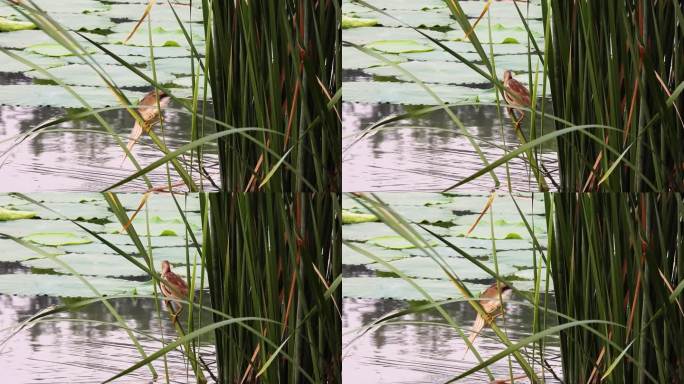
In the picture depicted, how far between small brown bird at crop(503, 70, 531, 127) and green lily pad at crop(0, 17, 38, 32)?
1131 millimetres

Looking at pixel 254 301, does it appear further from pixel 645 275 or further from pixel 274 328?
pixel 645 275

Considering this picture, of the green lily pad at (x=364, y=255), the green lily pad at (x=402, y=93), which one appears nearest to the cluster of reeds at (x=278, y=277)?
the green lily pad at (x=364, y=255)

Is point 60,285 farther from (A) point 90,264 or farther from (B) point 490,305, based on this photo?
(B) point 490,305

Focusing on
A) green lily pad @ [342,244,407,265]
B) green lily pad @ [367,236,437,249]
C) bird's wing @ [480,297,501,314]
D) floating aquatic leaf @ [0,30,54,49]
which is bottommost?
bird's wing @ [480,297,501,314]

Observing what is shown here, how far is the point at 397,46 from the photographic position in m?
1.85

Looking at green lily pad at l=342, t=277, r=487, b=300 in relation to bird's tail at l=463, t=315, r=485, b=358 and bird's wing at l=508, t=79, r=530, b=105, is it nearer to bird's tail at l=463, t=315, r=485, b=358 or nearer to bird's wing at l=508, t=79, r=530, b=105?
bird's tail at l=463, t=315, r=485, b=358

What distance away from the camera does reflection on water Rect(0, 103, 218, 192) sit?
1839 mm

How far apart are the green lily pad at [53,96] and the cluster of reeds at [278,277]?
33cm

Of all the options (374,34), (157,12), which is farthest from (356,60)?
(157,12)

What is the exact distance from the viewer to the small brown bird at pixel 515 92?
182 centimetres

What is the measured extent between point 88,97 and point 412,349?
0.98m

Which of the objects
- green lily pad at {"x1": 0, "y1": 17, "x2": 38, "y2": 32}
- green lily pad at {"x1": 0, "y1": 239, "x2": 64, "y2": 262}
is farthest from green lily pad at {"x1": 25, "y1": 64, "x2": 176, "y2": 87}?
green lily pad at {"x1": 0, "y1": 239, "x2": 64, "y2": 262}

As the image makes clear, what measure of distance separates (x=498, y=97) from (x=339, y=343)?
70cm

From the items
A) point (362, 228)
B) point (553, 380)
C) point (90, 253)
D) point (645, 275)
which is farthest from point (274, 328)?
point (645, 275)
